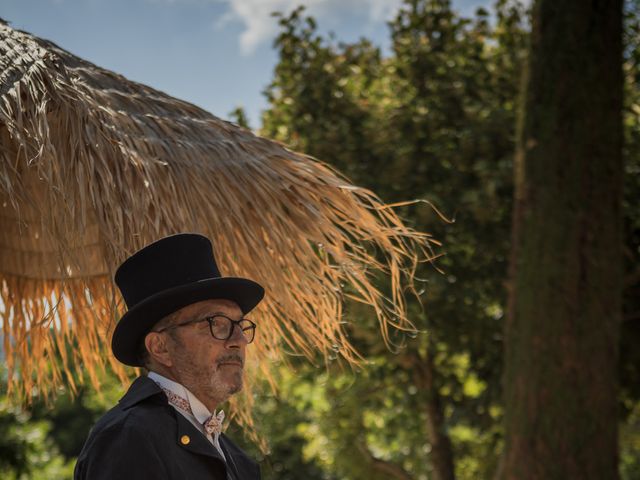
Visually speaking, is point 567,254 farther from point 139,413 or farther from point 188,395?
point 139,413

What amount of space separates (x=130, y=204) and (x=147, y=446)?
1.12 meters

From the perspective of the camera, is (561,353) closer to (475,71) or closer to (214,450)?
(475,71)

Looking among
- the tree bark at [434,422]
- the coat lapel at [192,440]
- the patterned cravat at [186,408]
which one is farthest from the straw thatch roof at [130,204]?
the tree bark at [434,422]

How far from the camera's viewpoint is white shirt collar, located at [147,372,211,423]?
2502 mm

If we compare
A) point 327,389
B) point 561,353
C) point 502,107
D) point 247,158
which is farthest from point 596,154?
point 327,389

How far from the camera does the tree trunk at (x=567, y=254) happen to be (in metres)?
6.40

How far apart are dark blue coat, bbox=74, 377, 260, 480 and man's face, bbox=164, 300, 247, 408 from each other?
108 mm

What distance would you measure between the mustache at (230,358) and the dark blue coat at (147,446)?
0.19 meters

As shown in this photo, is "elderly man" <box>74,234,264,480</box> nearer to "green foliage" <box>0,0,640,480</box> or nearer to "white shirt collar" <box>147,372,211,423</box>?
"white shirt collar" <box>147,372,211,423</box>

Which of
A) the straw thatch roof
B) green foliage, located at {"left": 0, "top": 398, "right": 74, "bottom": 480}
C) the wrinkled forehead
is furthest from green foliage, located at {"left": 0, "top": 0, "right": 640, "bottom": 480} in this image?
the wrinkled forehead

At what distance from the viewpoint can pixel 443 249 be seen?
27.2 ft

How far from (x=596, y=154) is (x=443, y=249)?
194 centimetres

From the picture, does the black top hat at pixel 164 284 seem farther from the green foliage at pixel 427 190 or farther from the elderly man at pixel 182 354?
the green foliage at pixel 427 190

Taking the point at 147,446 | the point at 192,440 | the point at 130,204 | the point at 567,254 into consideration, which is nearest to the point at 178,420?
the point at 192,440
